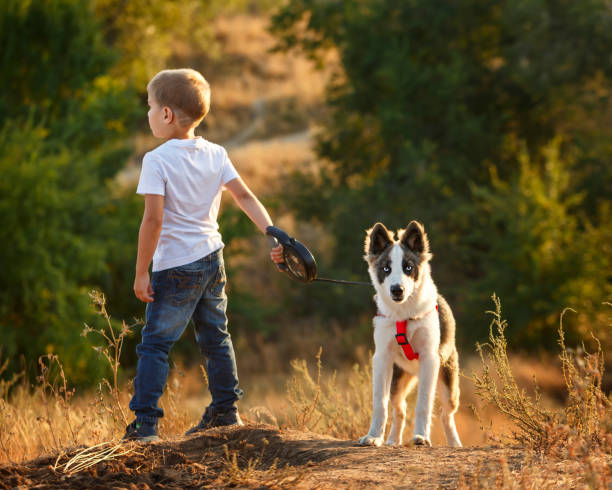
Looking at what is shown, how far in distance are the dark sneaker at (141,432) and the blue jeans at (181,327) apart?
0.04 meters

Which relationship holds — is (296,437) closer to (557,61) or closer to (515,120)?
(557,61)

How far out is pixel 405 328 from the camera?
5.11 metres

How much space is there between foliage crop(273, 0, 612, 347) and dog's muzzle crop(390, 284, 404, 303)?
12420 millimetres

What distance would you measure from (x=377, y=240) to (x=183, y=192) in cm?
147

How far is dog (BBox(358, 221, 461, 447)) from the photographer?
5023 millimetres

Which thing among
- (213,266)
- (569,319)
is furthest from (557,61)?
(213,266)

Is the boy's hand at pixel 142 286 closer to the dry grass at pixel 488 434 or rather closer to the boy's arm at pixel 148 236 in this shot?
the boy's arm at pixel 148 236

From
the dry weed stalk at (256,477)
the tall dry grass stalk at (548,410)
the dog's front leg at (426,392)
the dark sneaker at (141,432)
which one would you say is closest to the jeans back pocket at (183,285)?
the dark sneaker at (141,432)

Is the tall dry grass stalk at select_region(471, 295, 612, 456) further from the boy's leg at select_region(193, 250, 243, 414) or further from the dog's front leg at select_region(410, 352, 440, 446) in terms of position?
the boy's leg at select_region(193, 250, 243, 414)

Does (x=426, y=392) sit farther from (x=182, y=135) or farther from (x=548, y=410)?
(x=182, y=135)

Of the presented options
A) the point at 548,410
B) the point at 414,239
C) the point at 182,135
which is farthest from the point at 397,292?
the point at 182,135

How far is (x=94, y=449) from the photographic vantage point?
14.1 ft

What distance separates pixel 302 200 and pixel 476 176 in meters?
4.99

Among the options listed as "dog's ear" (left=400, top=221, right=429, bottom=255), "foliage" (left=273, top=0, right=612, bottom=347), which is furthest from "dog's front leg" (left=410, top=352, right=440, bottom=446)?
"foliage" (left=273, top=0, right=612, bottom=347)
